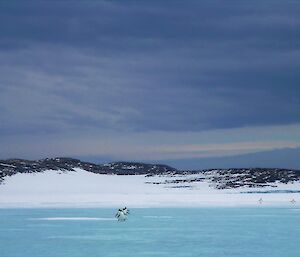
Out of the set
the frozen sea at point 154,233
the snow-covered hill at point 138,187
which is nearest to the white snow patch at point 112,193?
the snow-covered hill at point 138,187

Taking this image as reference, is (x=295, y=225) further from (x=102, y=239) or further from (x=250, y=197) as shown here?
(x=250, y=197)

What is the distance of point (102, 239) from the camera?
22.2 metres

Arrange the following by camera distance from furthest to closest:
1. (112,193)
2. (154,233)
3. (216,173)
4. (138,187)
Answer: (216,173) → (138,187) → (112,193) → (154,233)

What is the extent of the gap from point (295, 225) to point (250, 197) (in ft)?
62.3

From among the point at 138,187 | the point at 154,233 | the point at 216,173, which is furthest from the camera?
the point at 216,173

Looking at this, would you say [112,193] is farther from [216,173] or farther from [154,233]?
[154,233]

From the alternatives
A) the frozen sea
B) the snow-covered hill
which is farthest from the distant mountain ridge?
the frozen sea

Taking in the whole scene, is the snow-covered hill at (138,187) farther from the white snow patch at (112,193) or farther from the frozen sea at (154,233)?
the frozen sea at (154,233)

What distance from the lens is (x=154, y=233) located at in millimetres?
23531

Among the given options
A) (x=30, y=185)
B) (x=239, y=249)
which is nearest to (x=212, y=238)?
(x=239, y=249)

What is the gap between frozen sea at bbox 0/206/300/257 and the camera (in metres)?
19.1

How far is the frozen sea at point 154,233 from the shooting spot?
19.1 meters

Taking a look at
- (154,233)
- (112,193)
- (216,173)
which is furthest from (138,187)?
(154,233)

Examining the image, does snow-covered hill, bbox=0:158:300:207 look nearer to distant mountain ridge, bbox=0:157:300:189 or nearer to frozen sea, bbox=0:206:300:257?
distant mountain ridge, bbox=0:157:300:189
